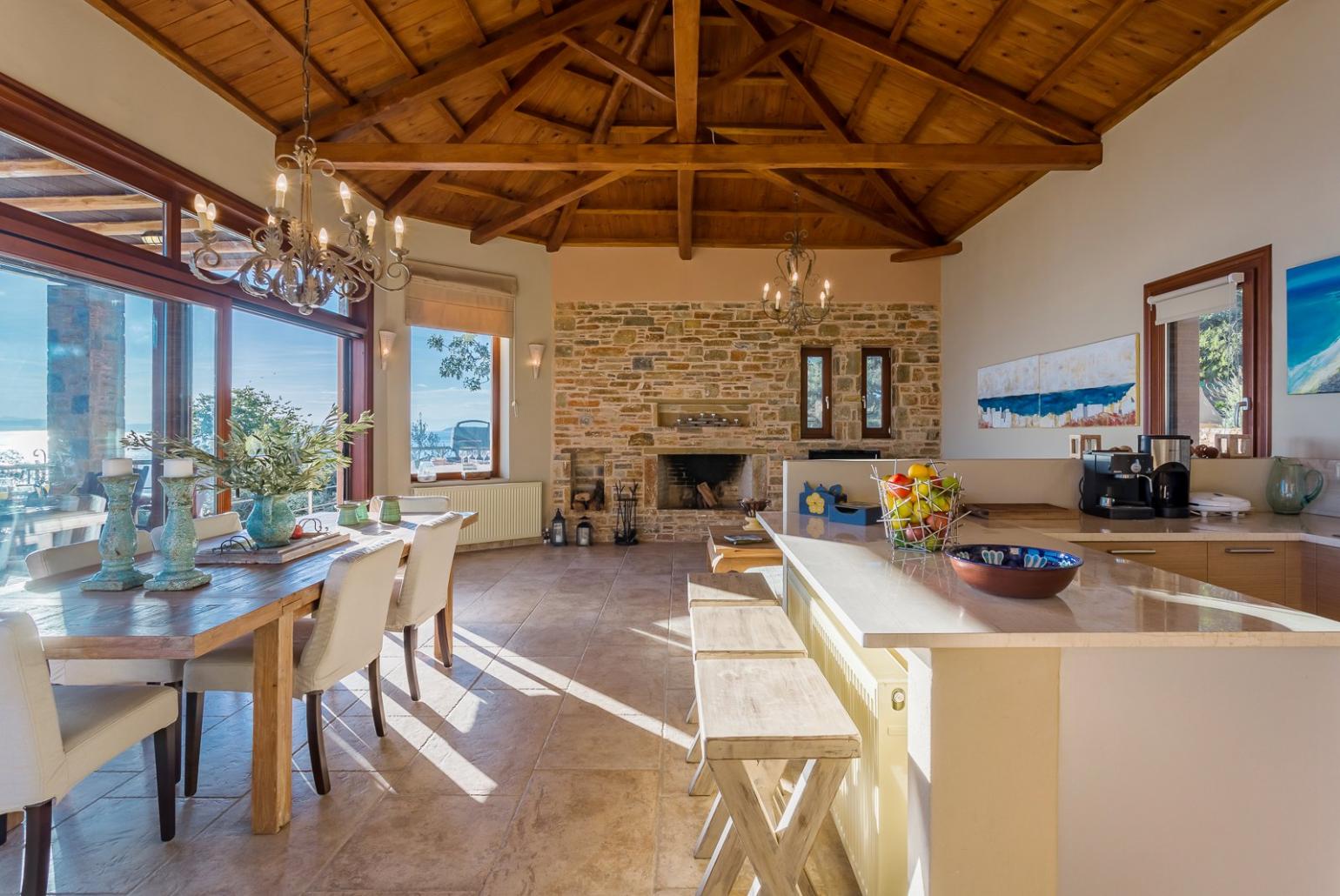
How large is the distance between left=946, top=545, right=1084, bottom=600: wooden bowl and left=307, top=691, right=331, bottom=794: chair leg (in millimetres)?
2078

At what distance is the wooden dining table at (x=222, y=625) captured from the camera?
1557mm

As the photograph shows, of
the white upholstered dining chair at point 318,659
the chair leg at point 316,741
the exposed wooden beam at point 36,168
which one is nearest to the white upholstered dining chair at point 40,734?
the white upholstered dining chair at point 318,659

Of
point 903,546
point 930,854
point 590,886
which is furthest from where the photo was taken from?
point 903,546

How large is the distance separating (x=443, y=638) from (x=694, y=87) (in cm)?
363

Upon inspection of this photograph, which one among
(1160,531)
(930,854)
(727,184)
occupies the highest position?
(727,184)

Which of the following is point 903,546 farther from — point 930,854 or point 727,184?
point 727,184

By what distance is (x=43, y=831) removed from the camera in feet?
5.03

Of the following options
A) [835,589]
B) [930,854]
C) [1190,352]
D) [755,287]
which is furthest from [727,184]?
[930,854]

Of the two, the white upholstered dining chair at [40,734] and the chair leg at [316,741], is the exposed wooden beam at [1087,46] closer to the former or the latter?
the chair leg at [316,741]

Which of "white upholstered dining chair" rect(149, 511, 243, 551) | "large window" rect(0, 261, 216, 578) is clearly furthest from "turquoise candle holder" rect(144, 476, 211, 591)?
"large window" rect(0, 261, 216, 578)

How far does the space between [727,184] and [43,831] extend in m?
6.55

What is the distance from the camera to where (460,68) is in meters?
4.39

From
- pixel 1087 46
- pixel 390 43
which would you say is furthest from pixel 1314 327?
pixel 390 43

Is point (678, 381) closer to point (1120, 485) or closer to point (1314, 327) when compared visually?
point (1120, 485)
